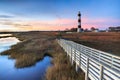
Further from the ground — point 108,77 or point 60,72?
point 108,77

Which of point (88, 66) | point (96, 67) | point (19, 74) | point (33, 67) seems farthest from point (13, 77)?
point (96, 67)

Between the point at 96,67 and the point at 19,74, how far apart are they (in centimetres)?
867

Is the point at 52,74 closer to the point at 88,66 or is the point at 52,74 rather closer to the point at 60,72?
the point at 60,72

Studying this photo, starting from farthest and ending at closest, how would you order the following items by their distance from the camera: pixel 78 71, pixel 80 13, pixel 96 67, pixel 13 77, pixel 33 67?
1. pixel 80 13
2. pixel 33 67
3. pixel 13 77
4. pixel 78 71
5. pixel 96 67

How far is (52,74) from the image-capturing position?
446 inches

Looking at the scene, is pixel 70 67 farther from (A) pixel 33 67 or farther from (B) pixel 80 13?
(B) pixel 80 13

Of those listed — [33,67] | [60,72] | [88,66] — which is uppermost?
[88,66]

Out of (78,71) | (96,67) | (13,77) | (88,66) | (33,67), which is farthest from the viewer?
(33,67)

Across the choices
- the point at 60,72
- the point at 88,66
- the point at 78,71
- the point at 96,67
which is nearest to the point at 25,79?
the point at 60,72

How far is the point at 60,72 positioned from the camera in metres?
11.4

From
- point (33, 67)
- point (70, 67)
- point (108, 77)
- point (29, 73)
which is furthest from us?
point (33, 67)

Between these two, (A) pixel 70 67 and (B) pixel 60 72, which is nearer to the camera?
(B) pixel 60 72

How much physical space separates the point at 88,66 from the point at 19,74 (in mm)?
7725

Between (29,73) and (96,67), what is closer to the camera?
(96,67)
